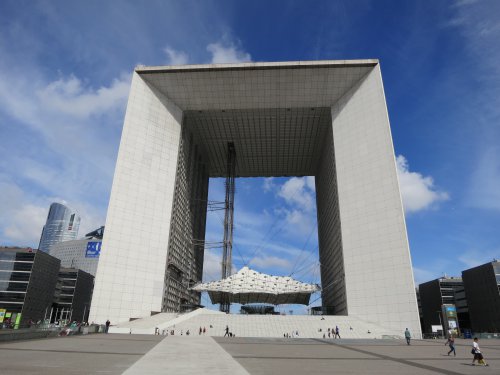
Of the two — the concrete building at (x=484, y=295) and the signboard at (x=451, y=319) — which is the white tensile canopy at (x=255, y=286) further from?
the concrete building at (x=484, y=295)

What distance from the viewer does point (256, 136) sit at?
70.2 m

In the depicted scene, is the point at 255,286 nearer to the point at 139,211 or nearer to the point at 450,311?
the point at 139,211

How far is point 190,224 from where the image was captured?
7000 cm

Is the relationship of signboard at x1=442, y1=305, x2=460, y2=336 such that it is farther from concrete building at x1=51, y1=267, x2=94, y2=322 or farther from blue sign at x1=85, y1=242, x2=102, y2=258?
concrete building at x1=51, y1=267, x2=94, y2=322

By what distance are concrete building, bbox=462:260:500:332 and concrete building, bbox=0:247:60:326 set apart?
5145 inches

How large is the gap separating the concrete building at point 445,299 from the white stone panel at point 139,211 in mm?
96328

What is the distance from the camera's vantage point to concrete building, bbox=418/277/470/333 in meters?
113

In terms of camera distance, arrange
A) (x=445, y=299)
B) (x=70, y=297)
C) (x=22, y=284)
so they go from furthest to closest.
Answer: (x=70, y=297), (x=445, y=299), (x=22, y=284)

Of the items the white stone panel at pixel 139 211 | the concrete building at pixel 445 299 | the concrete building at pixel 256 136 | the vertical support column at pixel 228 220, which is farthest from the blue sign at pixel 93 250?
the concrete building at pixel 445 299

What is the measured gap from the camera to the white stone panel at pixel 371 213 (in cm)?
Answer: 4503

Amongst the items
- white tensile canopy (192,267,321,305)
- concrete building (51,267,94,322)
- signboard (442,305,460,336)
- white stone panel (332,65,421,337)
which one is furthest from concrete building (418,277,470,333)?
concrete building (51,267,94,322)

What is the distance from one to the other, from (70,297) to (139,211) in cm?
10398

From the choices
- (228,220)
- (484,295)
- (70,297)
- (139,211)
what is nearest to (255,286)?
(228,220)

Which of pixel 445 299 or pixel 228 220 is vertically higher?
pixel 228 220
